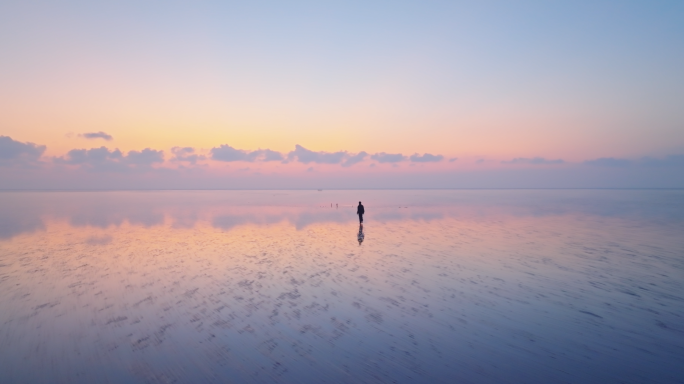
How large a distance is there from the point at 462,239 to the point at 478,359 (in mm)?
17669

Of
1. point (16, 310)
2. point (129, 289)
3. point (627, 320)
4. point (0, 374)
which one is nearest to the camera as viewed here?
point (0, 374)

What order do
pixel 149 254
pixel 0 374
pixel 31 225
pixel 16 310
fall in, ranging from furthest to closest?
pixel 31 225 < pixel 149 254 < pixel 16 310 < pixel 0 374

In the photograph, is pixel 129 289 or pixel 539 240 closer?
pixel 129 289

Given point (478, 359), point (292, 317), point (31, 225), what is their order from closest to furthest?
point (478, 359)
point (292, 317)
point (31, 225)

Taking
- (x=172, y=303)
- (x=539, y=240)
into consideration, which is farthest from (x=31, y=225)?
(x=539, y=240)

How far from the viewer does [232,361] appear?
8.07m

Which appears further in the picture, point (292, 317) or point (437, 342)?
point (292, 317)

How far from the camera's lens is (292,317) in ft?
35.2

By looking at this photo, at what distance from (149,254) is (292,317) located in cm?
Answer: 1366

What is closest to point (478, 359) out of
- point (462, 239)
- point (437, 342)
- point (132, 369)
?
point (437, 342)

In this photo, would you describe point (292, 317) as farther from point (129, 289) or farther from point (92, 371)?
point (129, 289)

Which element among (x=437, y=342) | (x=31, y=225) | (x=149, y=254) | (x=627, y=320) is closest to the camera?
(x=437, y=342)

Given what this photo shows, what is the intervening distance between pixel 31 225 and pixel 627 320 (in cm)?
4546

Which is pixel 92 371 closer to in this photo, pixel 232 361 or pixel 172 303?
pixel 232 361
